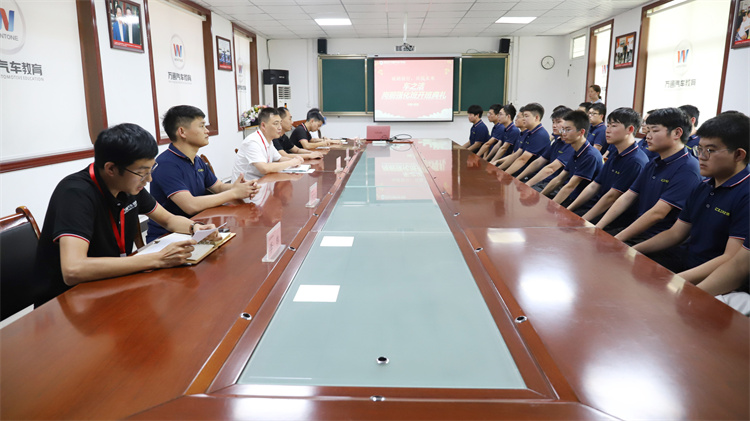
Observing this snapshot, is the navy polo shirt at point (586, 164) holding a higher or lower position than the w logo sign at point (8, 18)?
lower

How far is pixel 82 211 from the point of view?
1.50 m

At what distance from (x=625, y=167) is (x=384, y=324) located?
100 inches

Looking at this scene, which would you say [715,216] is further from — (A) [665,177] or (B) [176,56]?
(B) [176,56]

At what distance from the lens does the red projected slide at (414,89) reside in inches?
369

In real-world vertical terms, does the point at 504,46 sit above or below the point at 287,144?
above

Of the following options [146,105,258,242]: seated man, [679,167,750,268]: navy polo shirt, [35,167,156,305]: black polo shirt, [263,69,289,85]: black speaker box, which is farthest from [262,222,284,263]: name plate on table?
[263,69,289,85]: black speaker box

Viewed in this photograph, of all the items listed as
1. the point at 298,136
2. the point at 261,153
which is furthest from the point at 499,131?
the point at 261,153

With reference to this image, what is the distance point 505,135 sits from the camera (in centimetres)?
596

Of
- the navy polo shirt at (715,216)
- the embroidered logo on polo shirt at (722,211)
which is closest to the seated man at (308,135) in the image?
the navy polo shirt at (715,216)

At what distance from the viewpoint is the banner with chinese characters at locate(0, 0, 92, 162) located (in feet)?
11.1

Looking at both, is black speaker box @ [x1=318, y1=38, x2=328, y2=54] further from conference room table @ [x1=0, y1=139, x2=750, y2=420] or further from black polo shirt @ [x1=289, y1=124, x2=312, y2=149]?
conference room table @ [x1=0, y1=139, x2=750, y2=420]

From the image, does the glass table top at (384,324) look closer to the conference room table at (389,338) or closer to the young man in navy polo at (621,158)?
the conference room table at (389,338)

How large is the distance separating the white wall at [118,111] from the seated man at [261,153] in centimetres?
153

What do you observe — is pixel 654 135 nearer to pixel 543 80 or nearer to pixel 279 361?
pixel 279 361
